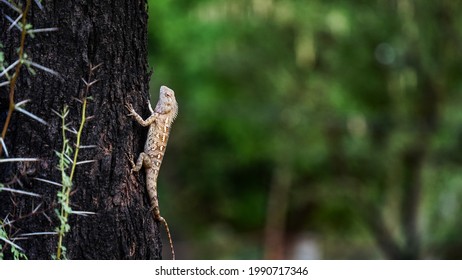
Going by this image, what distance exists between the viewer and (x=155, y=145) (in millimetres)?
5090

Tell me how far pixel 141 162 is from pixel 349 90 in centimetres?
1370

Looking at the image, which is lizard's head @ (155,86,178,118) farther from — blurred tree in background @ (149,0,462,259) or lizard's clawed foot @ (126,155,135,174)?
blurred tree in background @ (149,0,462,259)

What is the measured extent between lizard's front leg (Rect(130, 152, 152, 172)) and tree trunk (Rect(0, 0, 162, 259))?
68mm

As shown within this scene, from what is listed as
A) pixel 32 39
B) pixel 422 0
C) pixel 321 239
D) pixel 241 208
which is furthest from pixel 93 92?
pixel 241 208

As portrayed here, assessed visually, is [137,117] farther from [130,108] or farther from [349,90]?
[349,90]

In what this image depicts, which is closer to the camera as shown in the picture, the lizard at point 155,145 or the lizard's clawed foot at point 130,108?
Answer: the lizard's clawed foot at point 130,108

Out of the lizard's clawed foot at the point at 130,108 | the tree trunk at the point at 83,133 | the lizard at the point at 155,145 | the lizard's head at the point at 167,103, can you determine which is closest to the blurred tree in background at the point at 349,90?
the lizard's head at the point at 167,103

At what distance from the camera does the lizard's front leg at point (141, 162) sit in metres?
4.27

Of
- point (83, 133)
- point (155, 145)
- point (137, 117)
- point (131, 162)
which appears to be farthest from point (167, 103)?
point (83, 133)

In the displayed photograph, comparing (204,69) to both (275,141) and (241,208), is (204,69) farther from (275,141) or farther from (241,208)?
(241,208)

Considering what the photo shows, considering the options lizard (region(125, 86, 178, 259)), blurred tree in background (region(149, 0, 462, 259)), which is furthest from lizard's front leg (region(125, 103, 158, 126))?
blurred tree in background (region(149, 0, 462, 259))

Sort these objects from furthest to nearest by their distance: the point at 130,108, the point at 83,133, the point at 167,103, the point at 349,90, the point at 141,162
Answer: the point at 349,90 < the point at 167,103 < the point at 141,162 < the point at 130,108 < the point at 83,133

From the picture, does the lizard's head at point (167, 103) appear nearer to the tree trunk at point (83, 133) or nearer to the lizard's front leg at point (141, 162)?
the lizard's front leg at point (141, 162)

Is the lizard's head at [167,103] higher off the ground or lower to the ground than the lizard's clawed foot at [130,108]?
lower
